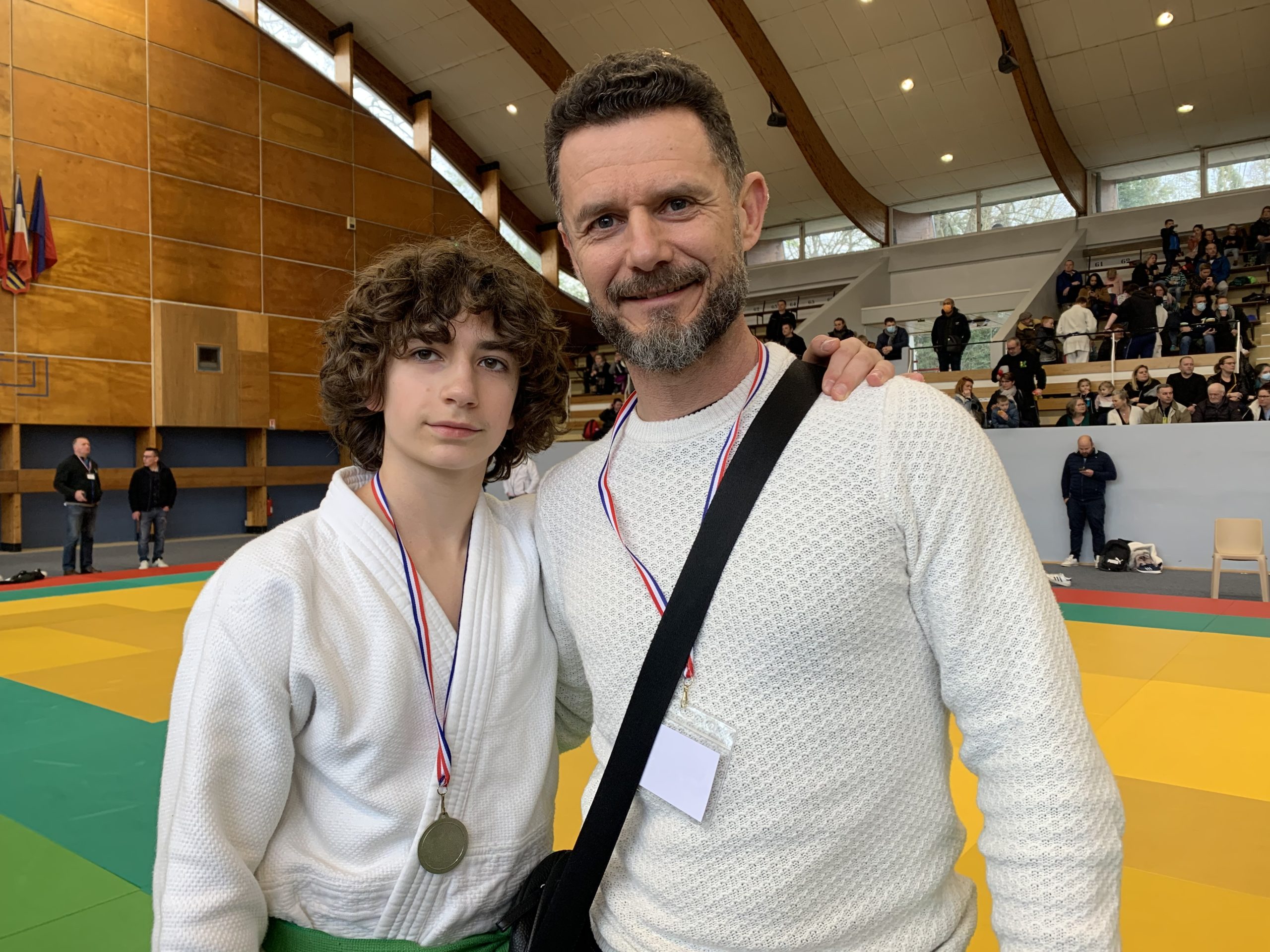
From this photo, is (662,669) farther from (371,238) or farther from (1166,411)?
(371,238)

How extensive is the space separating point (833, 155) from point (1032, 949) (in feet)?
69.7

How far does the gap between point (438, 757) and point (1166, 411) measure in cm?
1305

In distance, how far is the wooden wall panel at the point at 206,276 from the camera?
15.8 m

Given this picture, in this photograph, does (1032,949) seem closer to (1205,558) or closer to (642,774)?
(642,774)

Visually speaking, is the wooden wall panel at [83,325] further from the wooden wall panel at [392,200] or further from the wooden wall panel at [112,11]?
the wooden wall panel at [392,200]

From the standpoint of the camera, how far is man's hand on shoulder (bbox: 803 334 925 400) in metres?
1.52

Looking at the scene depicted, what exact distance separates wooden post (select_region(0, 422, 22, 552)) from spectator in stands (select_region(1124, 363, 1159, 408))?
669 inches

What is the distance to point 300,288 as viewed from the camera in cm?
1780

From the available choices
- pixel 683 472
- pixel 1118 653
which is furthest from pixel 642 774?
pixel 1118 653

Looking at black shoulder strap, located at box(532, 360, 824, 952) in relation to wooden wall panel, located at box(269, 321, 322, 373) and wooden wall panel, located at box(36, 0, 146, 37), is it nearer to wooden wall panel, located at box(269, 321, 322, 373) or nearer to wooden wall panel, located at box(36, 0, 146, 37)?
Result: wooden wall panel, located at box(269, 321, 322, 373)

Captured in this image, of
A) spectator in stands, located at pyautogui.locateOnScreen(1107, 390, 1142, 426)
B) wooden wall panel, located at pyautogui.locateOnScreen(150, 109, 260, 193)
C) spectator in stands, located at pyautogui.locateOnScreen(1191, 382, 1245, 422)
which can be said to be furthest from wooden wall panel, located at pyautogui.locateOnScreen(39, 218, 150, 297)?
spectator in stands, located at pyautogui.locateOnScreen(1191, 382, 1245, 422)

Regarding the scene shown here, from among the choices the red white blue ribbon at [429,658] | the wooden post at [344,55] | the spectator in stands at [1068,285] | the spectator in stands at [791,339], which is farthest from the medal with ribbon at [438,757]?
the spectator in stands at [1068,285]

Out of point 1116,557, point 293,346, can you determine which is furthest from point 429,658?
point 293,346

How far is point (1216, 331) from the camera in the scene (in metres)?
14.1
